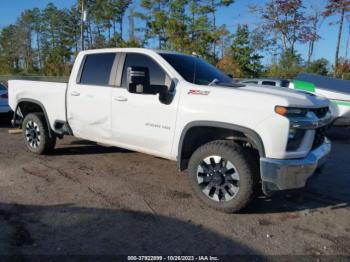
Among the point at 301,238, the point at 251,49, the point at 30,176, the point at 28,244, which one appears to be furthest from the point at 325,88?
the point at 251,49

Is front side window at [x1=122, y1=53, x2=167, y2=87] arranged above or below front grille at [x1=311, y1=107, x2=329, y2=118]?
above

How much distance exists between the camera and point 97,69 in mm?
6098

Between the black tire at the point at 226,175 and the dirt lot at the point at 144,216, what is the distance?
0.49ft

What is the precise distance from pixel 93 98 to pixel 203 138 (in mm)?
1902

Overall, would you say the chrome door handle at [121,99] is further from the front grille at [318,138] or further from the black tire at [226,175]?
the front grille at [318,138]

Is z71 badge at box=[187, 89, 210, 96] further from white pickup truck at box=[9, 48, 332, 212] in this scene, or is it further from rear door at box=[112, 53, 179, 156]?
rear door at box=[112, 53, 179, 156]

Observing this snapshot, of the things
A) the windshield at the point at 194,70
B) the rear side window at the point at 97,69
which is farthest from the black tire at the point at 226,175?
the rear side window at the point at 97,69

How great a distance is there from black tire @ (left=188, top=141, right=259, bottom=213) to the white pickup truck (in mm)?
11

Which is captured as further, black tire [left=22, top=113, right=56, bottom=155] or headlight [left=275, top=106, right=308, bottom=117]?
black tire [left=22, top=113, right=56, bottom=155]

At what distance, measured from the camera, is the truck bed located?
6493mm

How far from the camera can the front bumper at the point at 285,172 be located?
412 cm

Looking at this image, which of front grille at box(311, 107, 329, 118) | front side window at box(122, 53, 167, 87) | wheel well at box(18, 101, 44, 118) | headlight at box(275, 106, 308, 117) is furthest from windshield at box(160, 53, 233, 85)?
wheel well at box(18, 101, 44, 118)

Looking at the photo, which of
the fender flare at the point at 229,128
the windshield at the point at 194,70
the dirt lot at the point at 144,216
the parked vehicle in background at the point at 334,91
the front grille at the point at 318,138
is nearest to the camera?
the dirt lot at the point at 144,216

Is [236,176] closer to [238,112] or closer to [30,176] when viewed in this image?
[238,112]
